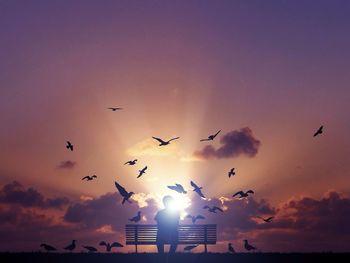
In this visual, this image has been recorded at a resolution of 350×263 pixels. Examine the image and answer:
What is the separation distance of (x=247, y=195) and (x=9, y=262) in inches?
457

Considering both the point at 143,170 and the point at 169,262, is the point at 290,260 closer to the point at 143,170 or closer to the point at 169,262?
the point at 169,262

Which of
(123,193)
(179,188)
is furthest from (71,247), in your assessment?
(179,188)

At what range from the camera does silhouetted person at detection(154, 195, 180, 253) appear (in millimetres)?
26328

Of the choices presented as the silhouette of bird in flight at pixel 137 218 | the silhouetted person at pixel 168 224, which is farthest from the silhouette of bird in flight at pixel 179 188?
the silhouette of bird in flight at pixel 137 218

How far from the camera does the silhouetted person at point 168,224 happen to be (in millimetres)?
26328

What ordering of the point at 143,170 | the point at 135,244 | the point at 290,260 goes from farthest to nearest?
1. the point at 135,244
2. the point at 143,170
3. the point at 290,260

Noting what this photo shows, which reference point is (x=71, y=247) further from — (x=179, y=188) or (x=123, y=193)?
(x=179, y=188)

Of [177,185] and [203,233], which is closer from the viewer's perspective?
[177,185]

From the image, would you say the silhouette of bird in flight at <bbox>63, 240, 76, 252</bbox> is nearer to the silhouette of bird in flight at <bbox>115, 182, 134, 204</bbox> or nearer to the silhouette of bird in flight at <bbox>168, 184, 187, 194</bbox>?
the silhouette of bird in flight at <bbox>115, 182, 134, 204</bbox>

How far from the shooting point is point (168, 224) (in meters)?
26.7

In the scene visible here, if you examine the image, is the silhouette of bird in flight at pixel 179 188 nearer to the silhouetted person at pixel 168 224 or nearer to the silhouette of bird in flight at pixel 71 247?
the silhouetted person at pixel 168 224

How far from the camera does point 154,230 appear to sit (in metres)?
31.9

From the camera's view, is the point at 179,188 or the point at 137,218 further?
the point at 137,218

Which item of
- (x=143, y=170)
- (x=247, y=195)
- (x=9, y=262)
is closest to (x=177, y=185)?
(x=143, y=170)
